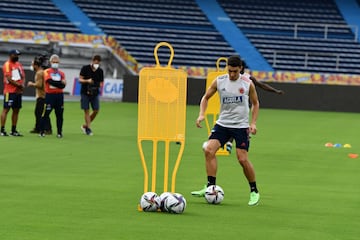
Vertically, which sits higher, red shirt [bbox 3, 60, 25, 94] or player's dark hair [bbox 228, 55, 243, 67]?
player's dark hair [bbox 228, 55, 243, 67]

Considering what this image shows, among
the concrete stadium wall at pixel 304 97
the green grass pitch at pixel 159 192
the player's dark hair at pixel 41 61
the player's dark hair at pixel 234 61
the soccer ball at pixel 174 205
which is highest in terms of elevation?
the player's dark hair at pixel 234 61

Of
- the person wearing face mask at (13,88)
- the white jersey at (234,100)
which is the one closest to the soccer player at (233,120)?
the white jersey at (234,100)

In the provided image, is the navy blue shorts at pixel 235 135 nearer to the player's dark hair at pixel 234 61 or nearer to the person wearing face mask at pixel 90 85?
the player's dark hair at pixel 234 61

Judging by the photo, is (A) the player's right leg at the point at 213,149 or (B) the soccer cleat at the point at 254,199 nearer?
(B) the soccer cleat at the point at 254,199

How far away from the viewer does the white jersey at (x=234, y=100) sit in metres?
12.1

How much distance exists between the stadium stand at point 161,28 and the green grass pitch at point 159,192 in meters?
30.9

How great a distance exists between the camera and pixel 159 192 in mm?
12891

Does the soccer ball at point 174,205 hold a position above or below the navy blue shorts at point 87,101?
above

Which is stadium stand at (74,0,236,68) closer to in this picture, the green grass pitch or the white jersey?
the green grass pitch

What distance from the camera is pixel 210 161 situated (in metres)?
12.1

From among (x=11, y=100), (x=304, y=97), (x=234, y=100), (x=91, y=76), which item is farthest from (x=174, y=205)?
(x=304, y=97)

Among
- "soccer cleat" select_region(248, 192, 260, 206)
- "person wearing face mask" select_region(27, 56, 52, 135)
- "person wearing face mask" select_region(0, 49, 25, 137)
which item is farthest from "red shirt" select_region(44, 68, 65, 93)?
"soccer cleat" select_region(248, 192, 260, 206)

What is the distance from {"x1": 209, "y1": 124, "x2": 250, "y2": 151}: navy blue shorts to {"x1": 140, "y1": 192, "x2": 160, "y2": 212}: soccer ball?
1.74 metres

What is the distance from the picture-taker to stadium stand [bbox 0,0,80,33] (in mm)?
54406
